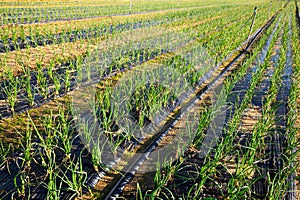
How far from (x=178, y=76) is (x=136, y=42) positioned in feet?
9.56

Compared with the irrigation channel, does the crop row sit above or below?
below

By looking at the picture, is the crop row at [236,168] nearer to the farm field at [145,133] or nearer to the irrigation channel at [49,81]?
the farm field at [145,133]

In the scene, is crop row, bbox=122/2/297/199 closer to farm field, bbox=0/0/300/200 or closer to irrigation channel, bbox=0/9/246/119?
farm field, bbox=0/0/300/200

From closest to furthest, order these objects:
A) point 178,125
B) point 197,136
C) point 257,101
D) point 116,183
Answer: point 116,183 < point 197,136 < point 178,125 < point 257,101

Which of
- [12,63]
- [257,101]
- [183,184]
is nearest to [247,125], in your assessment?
[257,101]

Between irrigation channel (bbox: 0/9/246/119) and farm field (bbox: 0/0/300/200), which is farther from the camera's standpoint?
irrigation channel (bbox: 0/9/246/119)

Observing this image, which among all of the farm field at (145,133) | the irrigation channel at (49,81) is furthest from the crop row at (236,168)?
the irrigation channel at (49,81)

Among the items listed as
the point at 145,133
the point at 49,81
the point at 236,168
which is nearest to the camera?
the point at 236,168

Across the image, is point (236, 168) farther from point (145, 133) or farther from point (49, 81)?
point (49, 81)

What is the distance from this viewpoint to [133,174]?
2.61 metres

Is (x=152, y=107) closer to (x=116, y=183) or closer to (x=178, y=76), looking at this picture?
(x=116, y=183)

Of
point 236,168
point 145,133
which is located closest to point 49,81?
point 145,133

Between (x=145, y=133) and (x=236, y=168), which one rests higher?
(x=236, y=168)

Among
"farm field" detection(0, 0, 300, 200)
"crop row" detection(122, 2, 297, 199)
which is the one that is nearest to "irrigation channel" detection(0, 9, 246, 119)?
"farm field" detection(0, 0, 300, 200)
